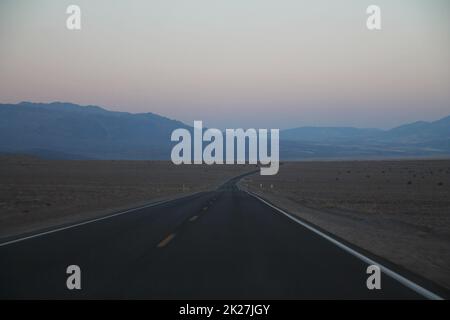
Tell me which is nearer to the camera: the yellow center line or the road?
the road

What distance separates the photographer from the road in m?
8.53

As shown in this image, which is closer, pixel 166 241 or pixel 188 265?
pixel 188 265

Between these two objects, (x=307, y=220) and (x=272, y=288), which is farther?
(x=307, y=220)

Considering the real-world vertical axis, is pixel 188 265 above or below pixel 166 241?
above

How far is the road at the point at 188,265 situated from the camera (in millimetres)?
8531

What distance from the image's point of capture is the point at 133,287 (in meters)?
8.77

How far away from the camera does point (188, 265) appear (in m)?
10.8

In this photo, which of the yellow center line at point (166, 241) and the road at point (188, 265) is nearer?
the road at point (188, 265)

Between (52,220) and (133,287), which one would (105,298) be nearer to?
(133,287)
